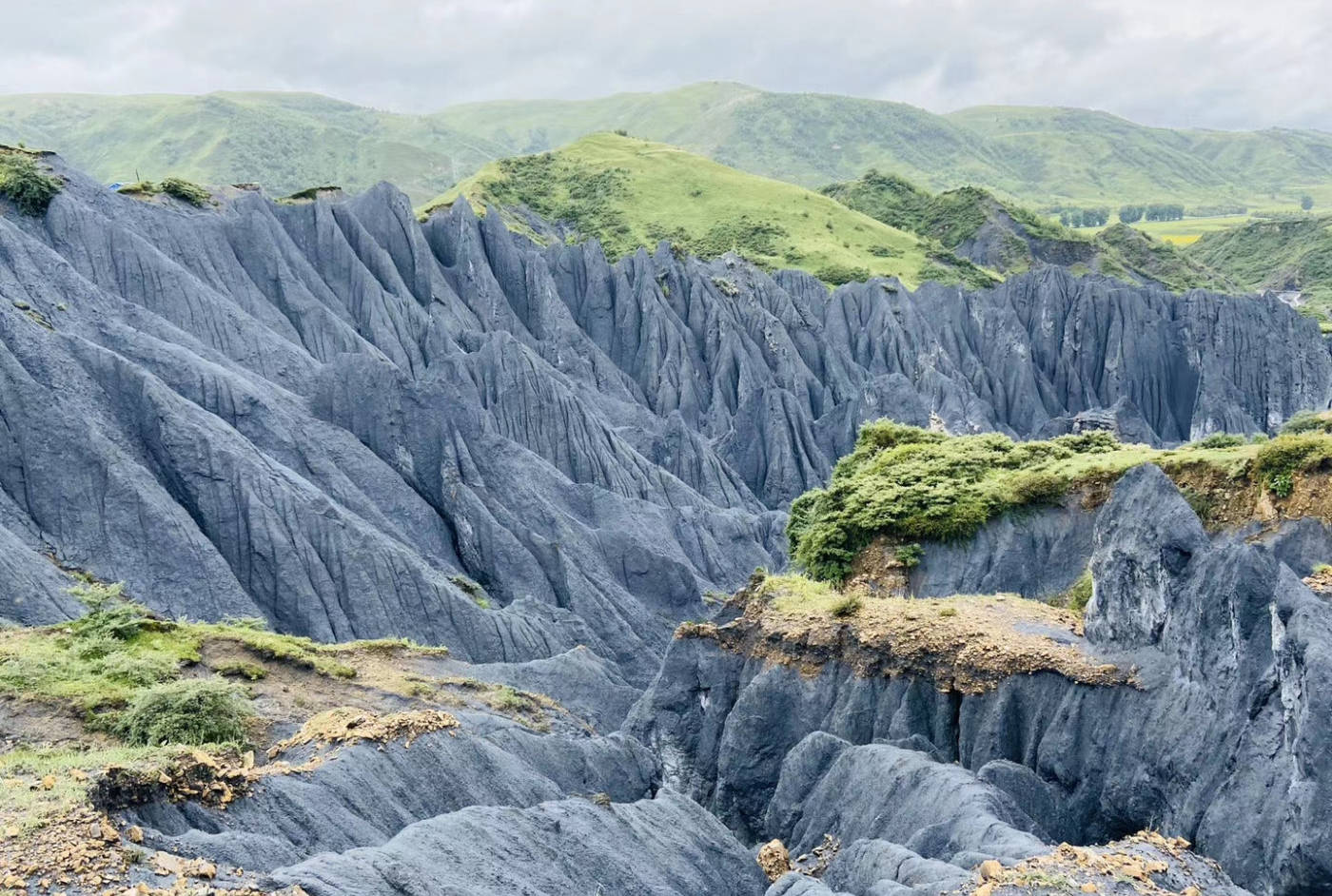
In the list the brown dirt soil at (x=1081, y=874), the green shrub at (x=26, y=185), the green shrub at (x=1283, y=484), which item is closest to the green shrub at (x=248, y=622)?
the brown dirt soil at (x=1081, y=874)

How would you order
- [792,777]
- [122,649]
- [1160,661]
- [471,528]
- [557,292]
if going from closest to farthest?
1. [1160,661]
2. [792,777]
3. [122,649]
4. [471,528]
5. [557,292]

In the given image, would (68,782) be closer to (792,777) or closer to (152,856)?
(152,856)

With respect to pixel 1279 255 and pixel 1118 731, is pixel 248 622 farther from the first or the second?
pixel 1279 255

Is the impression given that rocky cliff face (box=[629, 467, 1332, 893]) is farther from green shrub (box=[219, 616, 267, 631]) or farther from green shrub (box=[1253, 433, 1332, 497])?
green shrub (box=[219, 616, 267, 631])

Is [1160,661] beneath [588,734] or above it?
above

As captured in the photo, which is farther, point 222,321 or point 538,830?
point 222,321

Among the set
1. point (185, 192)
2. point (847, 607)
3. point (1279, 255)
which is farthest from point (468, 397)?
point (1279, 255)

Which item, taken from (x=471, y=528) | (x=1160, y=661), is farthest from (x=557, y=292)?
(x=1160, y=661)
